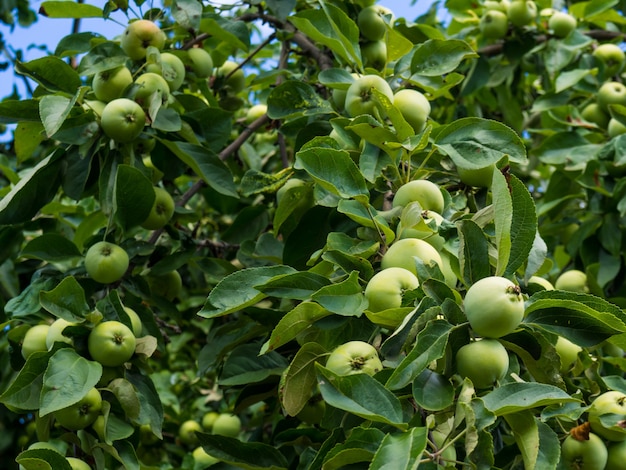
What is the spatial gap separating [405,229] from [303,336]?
0.23 metres

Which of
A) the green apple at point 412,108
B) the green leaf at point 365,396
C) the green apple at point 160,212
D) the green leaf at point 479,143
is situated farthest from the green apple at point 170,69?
the green leaf at point 365,396

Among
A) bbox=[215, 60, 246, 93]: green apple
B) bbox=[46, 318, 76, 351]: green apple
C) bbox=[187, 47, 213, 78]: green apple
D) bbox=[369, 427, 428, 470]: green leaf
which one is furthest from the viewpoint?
bbox=[215, 60, 246, 93]: green apple

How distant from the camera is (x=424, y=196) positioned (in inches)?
48.9

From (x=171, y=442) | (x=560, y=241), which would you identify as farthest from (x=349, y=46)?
(x=171, y=442)

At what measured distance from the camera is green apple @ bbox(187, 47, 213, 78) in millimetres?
1820

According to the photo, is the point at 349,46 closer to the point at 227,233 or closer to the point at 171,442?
the point at 227,233

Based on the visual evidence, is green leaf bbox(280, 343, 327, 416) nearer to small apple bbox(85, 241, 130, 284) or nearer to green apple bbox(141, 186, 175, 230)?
small apple bbox(85, 241, 130, 284)

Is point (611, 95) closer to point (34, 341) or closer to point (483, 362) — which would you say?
point (483, 362)

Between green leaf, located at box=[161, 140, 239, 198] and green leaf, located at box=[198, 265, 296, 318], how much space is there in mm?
477

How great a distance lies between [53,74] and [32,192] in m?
0.25

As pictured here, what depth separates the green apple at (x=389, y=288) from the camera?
1.06 metres

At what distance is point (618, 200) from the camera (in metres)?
1.95

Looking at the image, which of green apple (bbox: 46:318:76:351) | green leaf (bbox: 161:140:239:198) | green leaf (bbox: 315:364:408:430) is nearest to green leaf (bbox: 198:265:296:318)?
green leaf (bbox: 315:364:408:430)

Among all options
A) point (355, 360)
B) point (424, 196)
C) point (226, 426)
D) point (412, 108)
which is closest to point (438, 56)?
point (412, 108)
